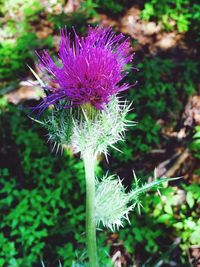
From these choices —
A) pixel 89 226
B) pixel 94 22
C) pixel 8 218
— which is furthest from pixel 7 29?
pixel 89 226

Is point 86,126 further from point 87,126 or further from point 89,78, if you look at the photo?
point 89,78

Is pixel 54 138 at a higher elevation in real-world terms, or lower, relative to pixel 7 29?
lower

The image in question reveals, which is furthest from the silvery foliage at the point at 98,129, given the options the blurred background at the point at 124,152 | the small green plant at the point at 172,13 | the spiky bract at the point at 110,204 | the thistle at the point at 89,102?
the small green plant at the point at 172,13

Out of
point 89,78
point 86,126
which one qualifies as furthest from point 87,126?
point 89,78

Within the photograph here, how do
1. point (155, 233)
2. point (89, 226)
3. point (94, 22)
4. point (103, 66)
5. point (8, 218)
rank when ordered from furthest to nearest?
point (94, 22), point (8, 218), point (155, 233), point (89, 226), point (103, 66)

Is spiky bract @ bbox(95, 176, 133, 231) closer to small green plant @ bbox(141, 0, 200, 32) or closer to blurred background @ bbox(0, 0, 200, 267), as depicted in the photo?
blurred background @ bbox(0, 0, 200, 267)

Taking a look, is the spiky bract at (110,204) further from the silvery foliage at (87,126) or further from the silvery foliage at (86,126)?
the silvery foliage at (86,126)

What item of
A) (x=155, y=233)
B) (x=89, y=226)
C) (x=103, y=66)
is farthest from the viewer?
(x=155, y=233)

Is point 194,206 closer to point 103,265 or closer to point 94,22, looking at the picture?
point 103,265
